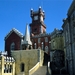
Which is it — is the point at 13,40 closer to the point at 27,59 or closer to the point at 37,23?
the point at 37,23

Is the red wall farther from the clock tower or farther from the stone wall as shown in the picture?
the stone wall

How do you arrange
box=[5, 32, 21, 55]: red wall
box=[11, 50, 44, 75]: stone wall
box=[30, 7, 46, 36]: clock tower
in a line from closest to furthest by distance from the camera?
box=[11, 50, 44, 75]: stone wall → box=[5, 32, 21, 55]: red wall → box=[30, 7, 46, 36]: clock tower

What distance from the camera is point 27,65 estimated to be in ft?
177

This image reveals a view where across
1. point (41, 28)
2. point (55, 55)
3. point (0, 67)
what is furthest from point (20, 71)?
point (41, 28)

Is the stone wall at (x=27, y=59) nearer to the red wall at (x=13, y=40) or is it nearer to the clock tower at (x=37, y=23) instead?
the red wall at (x=13, y=40)

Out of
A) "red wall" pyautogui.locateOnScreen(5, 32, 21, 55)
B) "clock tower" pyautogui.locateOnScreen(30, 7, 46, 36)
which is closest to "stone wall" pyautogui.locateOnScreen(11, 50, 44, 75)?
"red wall" pyautogui.locateOnScreen(5, 32, 21, 55)

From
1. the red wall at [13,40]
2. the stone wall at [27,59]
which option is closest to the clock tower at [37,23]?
the red wall at [13,40]

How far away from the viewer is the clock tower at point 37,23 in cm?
7812

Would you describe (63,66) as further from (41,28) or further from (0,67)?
(41,28)

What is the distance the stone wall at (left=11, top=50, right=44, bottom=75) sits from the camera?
53438mm

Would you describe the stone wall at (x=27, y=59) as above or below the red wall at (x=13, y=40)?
below

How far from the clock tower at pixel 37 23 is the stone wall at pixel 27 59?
923 inches

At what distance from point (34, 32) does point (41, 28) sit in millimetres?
3236

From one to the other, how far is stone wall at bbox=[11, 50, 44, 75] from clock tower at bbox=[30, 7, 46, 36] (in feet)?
76.9
